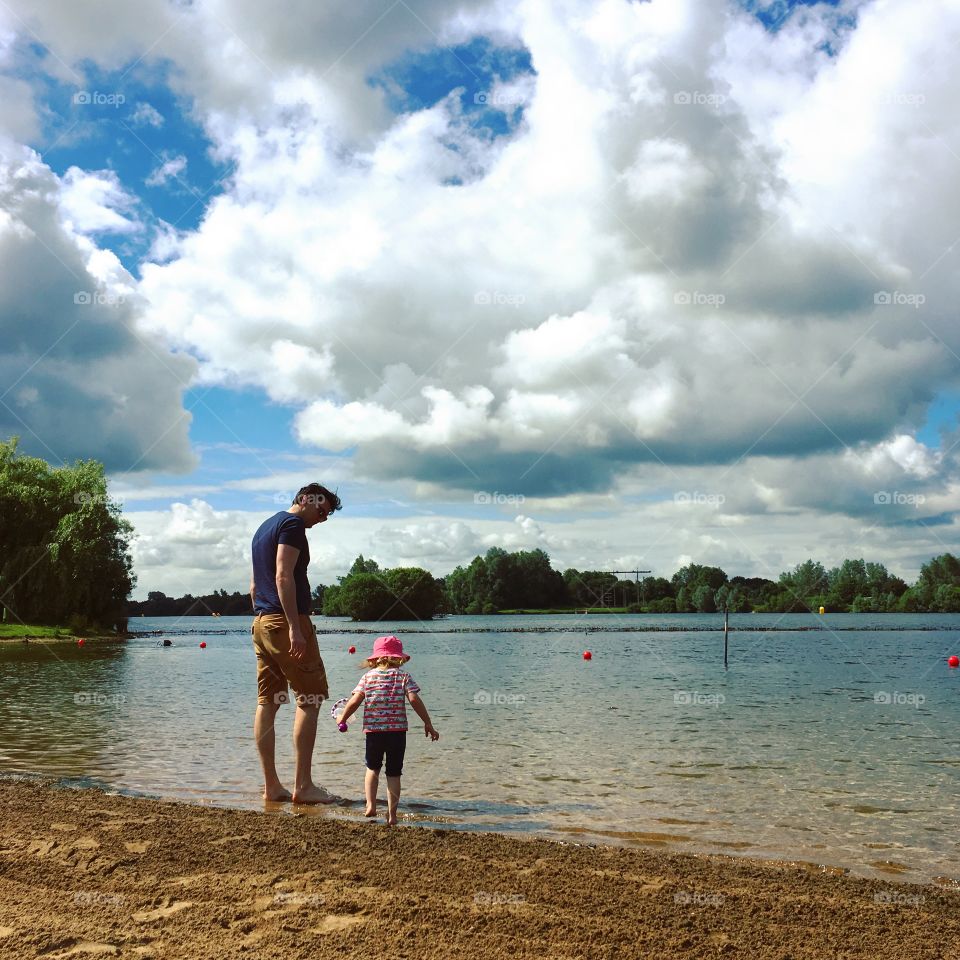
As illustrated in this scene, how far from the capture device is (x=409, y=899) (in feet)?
18.8

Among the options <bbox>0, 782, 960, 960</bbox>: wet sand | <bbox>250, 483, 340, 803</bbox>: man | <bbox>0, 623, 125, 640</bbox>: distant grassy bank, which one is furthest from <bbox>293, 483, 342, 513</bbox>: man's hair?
<bbox>0, 623, 125, 640</bbox>: distant grassy bank

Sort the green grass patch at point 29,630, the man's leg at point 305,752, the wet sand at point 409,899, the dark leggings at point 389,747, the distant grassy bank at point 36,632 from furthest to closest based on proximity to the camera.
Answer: the green grass patch at point 29,630 < the distant grassy bank at point 36,632 < the man's leg at point 305,752 < the dark leggings at point 389,747 < the wet sand at point 409,899

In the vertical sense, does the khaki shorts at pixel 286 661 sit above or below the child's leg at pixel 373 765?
above

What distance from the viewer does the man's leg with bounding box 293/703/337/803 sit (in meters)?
8.98

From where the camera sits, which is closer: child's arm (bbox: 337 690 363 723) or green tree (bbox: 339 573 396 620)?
child's arm (bbox: 337 690 363 723)

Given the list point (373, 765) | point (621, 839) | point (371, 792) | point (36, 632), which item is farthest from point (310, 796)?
point (36, 632)

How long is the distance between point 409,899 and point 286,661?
133 inches

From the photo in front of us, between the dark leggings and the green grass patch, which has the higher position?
the dark leggings

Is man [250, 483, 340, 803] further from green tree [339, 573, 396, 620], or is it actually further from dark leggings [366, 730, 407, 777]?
green tree [339, 573, 396, 620]

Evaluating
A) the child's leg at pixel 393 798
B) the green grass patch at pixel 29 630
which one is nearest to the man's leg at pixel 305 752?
the child's leg at pixel 393 798

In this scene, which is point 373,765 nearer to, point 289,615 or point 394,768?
point 394,768

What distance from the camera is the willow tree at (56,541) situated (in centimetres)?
6219

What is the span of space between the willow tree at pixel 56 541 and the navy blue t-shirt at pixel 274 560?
60.0 metres

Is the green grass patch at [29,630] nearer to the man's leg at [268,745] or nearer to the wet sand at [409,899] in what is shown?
the man's leg at [268,745]
